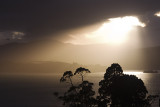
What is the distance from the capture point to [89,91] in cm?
4547

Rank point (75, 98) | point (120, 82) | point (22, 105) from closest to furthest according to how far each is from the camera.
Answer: point (120, 82) → point (75, 98) → point (22, 105)

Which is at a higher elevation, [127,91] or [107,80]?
[107,80]

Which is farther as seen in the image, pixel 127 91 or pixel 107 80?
pixel 107 80

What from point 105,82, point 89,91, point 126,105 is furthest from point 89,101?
point 126,105

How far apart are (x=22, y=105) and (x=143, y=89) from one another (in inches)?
4719

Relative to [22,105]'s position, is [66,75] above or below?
above

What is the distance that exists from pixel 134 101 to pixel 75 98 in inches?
466

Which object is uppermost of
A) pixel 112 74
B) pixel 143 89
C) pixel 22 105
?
pixel 112 74

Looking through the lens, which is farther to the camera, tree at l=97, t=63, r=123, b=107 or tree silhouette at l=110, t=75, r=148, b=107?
tree at l=97, t=63, r=123, b=107

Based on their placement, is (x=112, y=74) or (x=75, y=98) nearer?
(x=112, y=74)

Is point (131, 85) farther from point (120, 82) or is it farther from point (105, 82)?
point (105, 82)

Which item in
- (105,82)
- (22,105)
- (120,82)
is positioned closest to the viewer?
(120,82)

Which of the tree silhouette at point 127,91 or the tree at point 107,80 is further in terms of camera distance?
the tree at point 107,80

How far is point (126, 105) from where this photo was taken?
40.3 m
